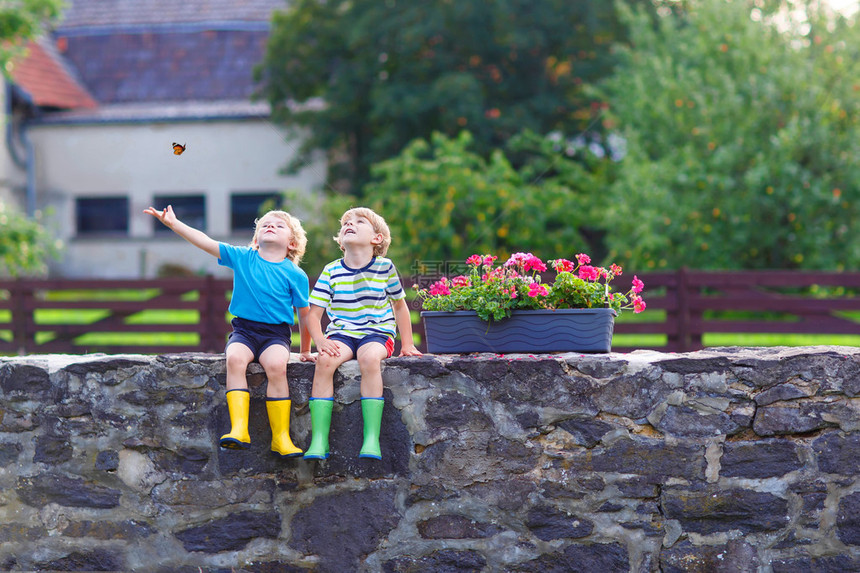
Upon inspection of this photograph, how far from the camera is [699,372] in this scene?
3398 millimetres

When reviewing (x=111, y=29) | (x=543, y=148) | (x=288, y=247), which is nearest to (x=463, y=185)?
(x=543, y=148)

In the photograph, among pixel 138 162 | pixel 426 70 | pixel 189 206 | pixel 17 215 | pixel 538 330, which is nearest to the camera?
pixel 538 330

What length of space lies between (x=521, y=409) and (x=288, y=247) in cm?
107

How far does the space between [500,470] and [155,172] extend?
58.9 ft

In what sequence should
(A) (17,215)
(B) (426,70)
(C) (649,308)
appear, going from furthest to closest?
(B) (426,70) < (A) (17,215) < (C) (649,308)

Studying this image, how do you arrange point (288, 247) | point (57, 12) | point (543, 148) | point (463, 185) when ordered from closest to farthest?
point (288, 247), point (57, 12), point (463, 185), point (543, 148)

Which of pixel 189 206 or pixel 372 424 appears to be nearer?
pixel 372 424

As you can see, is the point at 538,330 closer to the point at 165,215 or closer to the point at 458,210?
the point at 165,215

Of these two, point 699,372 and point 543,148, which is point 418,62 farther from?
point 699,372

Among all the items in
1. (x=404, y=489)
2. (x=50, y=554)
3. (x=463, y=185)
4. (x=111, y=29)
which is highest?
(x=111, y=29)

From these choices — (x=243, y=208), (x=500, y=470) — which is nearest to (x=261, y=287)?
(x=500, y=470)

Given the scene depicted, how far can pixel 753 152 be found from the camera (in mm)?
12820

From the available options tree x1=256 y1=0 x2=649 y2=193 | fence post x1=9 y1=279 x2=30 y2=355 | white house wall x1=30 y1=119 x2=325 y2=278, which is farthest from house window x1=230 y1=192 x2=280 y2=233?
fence post x1=9 y1=279 x2=30 y2=355

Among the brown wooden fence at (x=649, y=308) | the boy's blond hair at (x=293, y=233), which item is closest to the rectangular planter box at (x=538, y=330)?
the boy's blond hair at (x=293, y=233)
